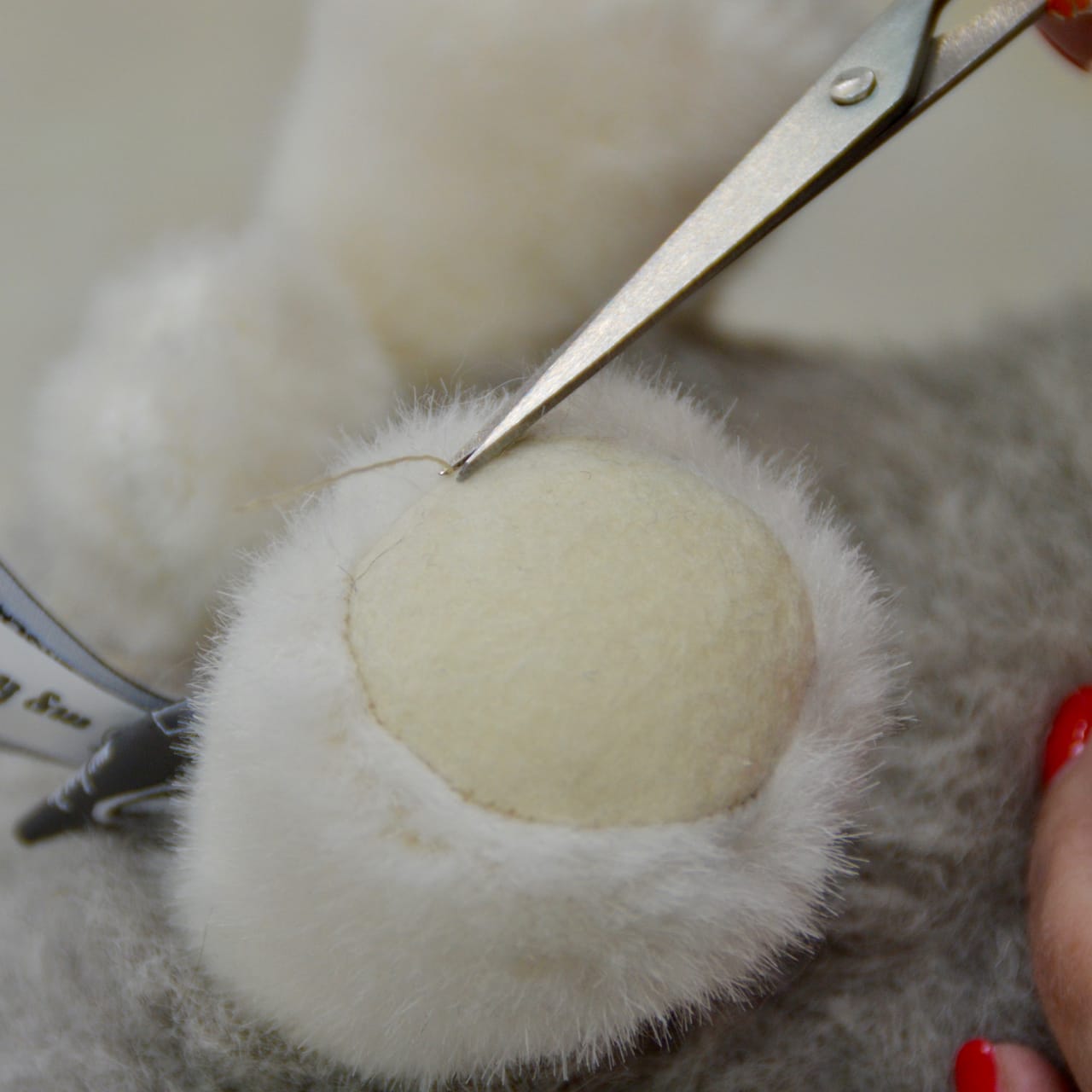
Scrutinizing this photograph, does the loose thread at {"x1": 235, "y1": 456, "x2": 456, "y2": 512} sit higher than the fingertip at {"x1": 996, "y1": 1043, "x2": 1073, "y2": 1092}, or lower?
higher

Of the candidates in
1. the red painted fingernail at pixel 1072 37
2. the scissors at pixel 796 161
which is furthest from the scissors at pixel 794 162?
the red painted fingernail at pixel 1072 37

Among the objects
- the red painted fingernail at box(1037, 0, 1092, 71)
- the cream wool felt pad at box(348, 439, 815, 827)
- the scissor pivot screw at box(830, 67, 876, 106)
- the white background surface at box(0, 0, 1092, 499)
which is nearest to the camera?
the cream wool felt pad at box(348, 439, 815, 827)

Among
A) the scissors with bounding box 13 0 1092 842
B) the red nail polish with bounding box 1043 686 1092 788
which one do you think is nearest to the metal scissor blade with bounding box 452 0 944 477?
the scissors with bounding box 13 0 1092 842

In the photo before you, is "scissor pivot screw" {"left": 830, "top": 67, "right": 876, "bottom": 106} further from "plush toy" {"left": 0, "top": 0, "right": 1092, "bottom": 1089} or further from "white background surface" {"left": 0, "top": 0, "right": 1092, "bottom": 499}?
"white background surface" {"left": 0, "top": 0, "right": 1092, "bottom": 499}

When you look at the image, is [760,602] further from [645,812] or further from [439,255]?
[439,255]

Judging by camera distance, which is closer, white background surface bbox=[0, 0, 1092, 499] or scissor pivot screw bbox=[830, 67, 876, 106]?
scissor pivot screw bbox=[830, 67, 876, 106]

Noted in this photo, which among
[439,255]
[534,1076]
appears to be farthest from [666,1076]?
[439,255]

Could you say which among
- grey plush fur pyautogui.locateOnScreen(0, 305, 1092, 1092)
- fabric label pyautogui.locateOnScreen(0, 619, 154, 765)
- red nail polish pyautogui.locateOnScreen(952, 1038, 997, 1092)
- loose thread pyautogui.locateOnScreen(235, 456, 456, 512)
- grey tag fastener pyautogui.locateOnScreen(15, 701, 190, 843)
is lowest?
red nail polish pyautogui.locateOnScreen(952, 1038, 997, 1092)

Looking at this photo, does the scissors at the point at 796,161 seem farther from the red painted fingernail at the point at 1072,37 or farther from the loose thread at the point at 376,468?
the red painted fingernail at the point at 1072,37
